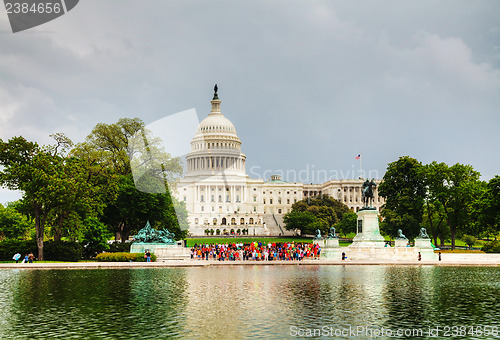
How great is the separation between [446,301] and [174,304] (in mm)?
9734

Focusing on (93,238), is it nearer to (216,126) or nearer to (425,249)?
(425,249)

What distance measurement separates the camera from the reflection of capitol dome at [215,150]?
552 feet

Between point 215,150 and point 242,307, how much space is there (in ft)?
Result: 491

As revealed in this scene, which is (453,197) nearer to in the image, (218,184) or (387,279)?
(387,279)

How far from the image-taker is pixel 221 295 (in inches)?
838

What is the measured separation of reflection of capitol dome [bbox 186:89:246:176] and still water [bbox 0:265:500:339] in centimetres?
14002

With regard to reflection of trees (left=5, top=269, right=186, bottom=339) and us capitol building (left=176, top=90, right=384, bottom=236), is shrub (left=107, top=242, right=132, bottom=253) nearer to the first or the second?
reflection of trees (left=5, top=269, right=186, bottom=339)

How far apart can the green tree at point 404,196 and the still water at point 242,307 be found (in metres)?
49.8

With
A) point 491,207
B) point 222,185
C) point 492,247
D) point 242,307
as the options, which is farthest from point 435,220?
point 222,185

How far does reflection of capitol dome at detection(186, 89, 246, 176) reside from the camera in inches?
6629

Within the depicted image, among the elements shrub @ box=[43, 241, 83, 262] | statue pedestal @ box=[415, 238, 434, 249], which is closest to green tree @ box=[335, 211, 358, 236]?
statue pedestal @ box=[415, 238, 434, 249]

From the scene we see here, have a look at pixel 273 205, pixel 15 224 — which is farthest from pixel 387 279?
pixel 273 205

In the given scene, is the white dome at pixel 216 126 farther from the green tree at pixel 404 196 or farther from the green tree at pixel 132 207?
the green tree at pixel 132 207

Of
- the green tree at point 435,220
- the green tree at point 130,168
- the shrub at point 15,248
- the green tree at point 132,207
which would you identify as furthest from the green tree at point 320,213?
the shrub at point 15,248
